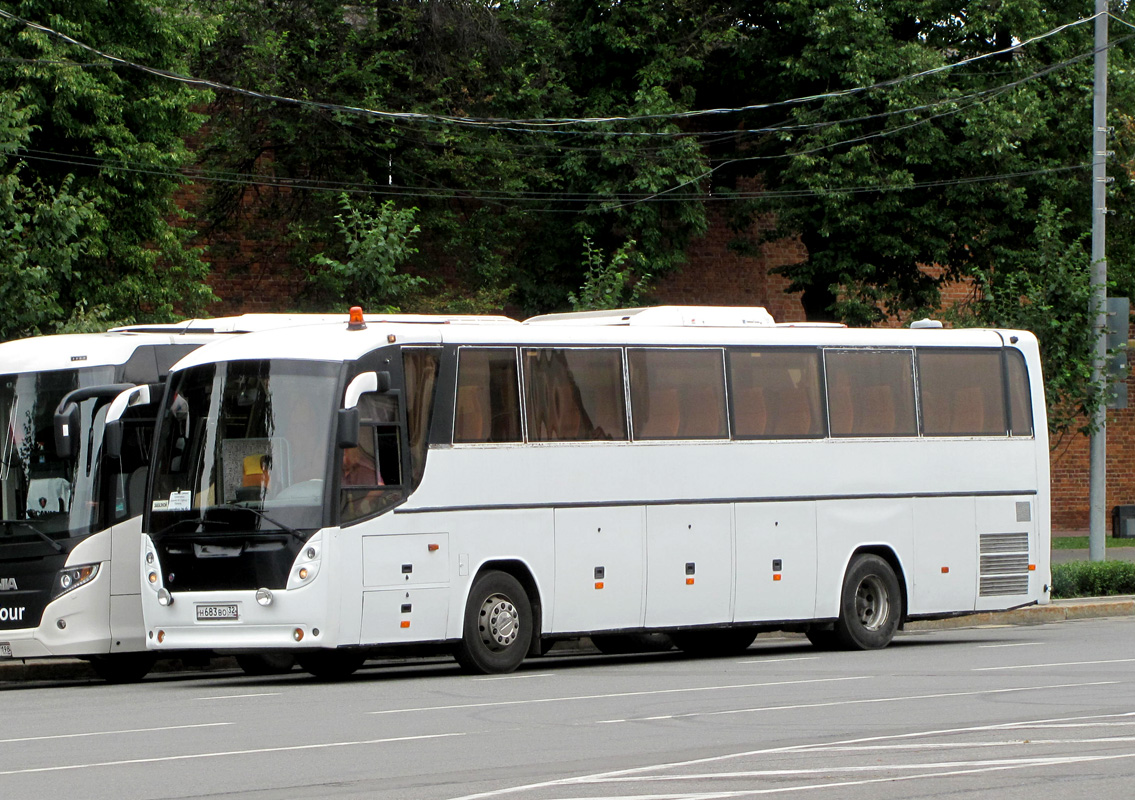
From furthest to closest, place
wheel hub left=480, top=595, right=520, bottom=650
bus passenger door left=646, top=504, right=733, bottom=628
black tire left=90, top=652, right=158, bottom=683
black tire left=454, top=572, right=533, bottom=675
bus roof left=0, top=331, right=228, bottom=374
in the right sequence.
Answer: bus passenger door left=646, top=504, right=733, bottom=628 < black tire left=90, top=652, right=158, bottom=683 < bus roof left=0, top=331, right=228, bottom=374 < wheel hub left=480, top=595, right=520, bottom=650 < black tire left=454, top=572, right=533, bottom=675

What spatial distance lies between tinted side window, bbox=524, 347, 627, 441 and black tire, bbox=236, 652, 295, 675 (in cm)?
346

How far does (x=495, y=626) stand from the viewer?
625 inches

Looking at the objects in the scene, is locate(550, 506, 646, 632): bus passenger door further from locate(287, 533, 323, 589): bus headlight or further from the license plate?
the license plate

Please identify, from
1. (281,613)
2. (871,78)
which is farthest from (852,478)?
(871,78)

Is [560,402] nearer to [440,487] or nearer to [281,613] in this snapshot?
[440,487]

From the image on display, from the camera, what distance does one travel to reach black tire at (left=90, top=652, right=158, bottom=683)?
17.0 metres

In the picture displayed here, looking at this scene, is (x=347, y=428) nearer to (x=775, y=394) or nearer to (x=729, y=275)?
(x=775, y=394)

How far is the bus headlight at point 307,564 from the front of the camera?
578 inches

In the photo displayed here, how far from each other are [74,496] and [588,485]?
458cm

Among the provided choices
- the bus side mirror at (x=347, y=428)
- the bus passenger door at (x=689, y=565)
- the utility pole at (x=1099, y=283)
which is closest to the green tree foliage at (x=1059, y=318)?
the utility pole at (x=1099, y=283)

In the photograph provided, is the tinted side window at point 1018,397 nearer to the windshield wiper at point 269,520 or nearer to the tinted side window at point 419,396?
the tinted side window at point 419,396

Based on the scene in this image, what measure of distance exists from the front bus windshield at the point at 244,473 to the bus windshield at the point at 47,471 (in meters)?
1.07

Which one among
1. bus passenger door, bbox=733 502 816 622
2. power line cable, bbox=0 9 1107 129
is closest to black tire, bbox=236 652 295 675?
bus passenger door, bbox=733 502 816 622

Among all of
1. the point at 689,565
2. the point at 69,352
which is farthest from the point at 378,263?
the point at 689,565
